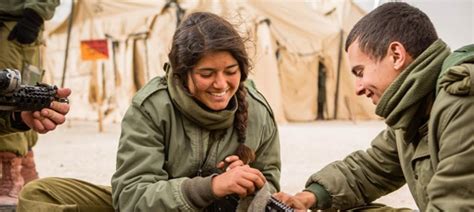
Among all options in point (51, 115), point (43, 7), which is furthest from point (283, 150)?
point (51, 115)

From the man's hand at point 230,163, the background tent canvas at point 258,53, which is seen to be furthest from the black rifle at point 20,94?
the background tent canvas at point 258,53

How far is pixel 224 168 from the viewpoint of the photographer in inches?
83.4

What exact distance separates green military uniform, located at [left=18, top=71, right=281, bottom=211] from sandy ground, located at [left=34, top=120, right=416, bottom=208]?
5.06ft

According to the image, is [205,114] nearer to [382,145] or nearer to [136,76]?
[382,145]

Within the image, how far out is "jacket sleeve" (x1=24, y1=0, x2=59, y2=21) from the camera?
10.8 ft

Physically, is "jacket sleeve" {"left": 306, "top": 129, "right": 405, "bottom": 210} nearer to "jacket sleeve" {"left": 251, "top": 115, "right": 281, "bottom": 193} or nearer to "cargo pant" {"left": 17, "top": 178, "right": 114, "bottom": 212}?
"jacket sleeve" {"left": 251, "top": 115, "right": 281, "bottom": 193}

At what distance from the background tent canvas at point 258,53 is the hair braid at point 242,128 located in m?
7.45

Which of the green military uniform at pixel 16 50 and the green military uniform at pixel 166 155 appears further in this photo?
the green military uniform at pixel 16 50

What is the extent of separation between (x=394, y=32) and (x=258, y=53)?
7.99 m

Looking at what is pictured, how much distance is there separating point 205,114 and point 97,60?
814cm

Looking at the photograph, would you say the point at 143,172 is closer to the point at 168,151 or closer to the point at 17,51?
the point at 168,151

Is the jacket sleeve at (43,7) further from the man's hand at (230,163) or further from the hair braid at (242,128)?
the man's hand at (230,163)

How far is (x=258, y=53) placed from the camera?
9867mm

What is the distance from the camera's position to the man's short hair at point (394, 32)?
188 cm
